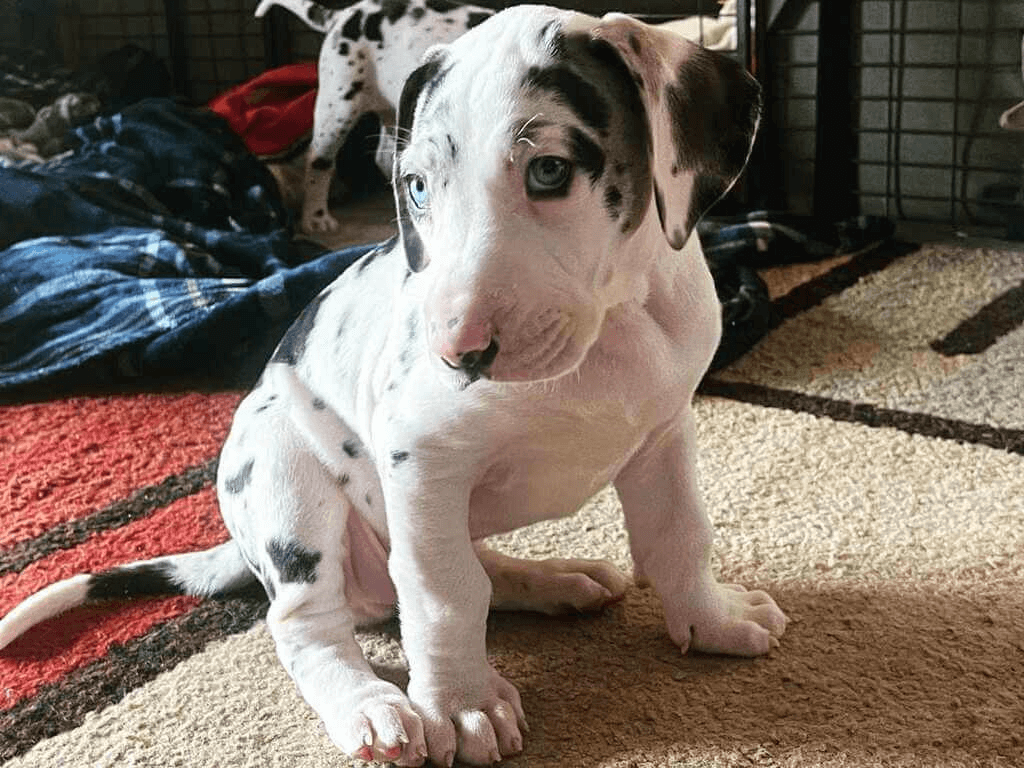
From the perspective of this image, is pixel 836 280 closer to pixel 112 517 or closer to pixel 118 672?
pixel 112 517

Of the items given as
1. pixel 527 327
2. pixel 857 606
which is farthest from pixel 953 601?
pixel 527 327

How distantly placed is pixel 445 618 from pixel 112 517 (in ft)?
3.58

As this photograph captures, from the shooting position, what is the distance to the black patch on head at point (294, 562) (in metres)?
1.85

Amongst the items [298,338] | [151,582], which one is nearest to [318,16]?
[298,338]

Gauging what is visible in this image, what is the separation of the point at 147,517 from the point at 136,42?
14.6 ft

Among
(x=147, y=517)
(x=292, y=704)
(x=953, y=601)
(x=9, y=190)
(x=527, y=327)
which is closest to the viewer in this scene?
(x=527, y=327)

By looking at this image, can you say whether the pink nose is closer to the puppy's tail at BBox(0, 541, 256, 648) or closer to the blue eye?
the blue eye

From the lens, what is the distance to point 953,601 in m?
2.06

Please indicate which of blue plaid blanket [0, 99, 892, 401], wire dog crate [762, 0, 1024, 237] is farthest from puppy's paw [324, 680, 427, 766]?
wire dog crate [762, 0, 1024, 237]

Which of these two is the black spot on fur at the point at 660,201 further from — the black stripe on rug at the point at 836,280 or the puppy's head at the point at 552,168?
the black stripe on rug at the point at 836,280

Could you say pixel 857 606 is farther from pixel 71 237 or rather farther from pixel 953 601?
pixel 71 237

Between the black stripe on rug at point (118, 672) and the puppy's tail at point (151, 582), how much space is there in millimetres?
35

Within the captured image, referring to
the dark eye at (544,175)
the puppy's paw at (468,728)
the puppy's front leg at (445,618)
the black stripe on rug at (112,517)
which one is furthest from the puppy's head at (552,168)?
the black stripe on rug at (112,517)

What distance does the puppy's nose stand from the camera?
145cm
